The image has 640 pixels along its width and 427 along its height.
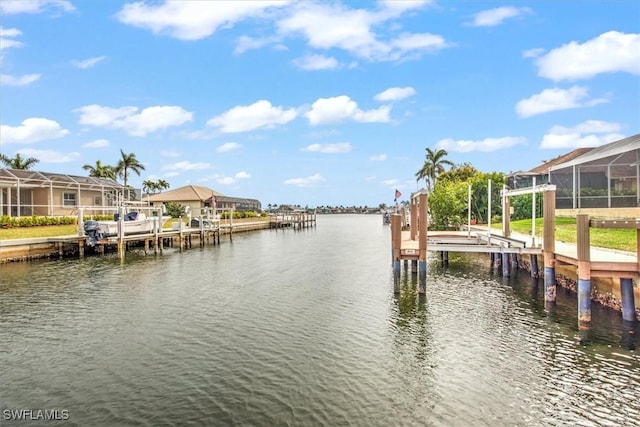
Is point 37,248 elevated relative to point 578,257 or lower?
lower

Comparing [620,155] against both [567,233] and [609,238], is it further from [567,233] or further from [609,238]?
Answer: [609,238]

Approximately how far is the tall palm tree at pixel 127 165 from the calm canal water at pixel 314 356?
162ft

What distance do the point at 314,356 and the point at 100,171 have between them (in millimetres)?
62956

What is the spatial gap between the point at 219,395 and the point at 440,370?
446 cm

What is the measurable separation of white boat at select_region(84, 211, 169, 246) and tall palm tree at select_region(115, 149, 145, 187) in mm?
35384

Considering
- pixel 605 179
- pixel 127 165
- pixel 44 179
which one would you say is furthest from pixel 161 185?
pixel 605 179

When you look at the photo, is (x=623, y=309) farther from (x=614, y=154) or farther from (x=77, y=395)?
(x=614, y=154)

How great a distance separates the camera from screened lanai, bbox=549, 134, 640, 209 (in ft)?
73.3

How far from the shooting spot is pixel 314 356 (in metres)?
8.88

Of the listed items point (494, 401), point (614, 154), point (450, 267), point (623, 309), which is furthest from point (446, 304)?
point (614, 154)

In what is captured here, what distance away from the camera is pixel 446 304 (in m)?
13.3

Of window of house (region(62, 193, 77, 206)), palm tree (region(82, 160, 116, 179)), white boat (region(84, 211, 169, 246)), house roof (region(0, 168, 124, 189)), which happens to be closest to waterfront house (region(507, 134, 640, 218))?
white boat (region(84, 211, 169, 246))

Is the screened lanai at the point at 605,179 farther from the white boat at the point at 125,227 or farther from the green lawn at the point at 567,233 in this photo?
the white boat at the point at 125,227

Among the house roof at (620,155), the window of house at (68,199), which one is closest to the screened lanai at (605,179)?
the house roof at (620,155)
